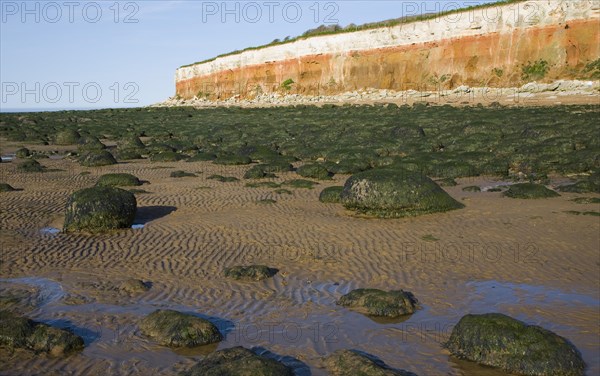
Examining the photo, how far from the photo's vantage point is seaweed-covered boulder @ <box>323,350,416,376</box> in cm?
582

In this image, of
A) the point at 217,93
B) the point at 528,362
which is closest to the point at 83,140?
the point at 528,362

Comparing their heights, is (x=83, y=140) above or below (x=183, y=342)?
above

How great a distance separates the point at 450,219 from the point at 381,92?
143 ft

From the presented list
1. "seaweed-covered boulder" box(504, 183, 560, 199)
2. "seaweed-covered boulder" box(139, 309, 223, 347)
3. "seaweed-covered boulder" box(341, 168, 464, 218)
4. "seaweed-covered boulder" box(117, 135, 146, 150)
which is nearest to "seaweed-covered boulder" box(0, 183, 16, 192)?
"seaweed-covered boulder" box(341, 168, 464, 218)

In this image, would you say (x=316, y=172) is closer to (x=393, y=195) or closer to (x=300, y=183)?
(x=300, y=183)

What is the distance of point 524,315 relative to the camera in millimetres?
7609

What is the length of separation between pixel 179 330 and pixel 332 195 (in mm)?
8164

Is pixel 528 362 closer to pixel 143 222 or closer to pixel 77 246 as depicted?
pixel 77 246

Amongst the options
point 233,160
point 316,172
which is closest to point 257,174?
point 316,172

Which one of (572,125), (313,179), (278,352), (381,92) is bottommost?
(278,352)

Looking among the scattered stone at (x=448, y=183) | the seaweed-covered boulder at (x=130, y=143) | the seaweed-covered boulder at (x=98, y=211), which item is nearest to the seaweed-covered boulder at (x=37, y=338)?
the seaweed-covered boulder at (x=98, y=211)

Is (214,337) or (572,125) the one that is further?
(572,125)

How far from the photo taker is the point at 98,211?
11.9m

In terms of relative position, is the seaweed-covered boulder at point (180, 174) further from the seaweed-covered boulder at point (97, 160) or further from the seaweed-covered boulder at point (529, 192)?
the seaweed-covered boulder at point (529, 192)
